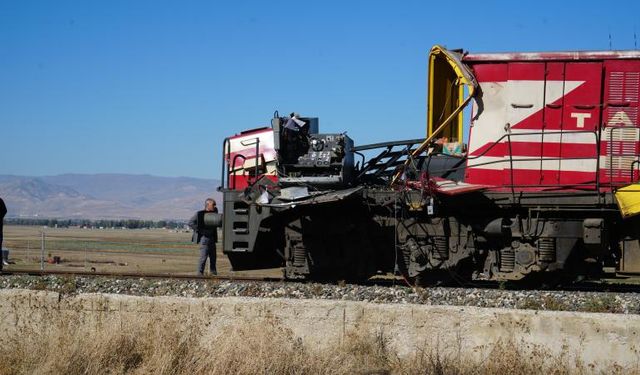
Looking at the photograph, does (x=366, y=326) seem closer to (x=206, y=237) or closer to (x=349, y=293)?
(x=349, y=293)

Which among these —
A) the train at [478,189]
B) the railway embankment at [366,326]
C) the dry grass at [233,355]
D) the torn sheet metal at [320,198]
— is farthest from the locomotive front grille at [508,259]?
the dry grass at [233,355]

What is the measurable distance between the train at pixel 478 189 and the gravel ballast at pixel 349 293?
137 centimetres

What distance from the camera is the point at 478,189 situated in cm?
1231

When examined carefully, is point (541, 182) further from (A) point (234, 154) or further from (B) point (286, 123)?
(A) point (234, 154)

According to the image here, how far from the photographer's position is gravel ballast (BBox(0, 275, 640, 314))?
9609 mm

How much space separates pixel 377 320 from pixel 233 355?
1695 millimetres

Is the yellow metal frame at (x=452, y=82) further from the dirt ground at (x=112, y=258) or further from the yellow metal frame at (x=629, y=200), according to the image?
the dirt ground at (x=112, y=258)

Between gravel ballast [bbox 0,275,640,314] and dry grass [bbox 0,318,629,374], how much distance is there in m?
1.18

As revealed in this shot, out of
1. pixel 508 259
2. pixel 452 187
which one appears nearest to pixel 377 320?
pixel 452 187

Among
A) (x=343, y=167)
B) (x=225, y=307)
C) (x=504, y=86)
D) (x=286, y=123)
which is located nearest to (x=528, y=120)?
(x=504, y=86)

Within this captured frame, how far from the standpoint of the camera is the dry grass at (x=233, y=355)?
323 inches

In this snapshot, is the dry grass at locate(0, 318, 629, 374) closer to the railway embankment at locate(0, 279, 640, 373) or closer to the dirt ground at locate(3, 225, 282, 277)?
the railway embankment at locate(0, 279, 640, 373)

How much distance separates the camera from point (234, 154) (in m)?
14.4

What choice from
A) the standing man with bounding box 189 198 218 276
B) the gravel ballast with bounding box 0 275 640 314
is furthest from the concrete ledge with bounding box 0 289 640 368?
the standing man with bounding box 189 198 218 276
